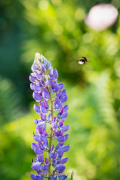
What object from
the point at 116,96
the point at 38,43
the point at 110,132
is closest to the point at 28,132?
the point at 110,132

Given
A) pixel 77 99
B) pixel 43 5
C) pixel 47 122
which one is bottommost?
pixel 47 122

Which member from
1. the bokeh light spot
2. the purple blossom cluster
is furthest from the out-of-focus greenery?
the purple blossom cluster

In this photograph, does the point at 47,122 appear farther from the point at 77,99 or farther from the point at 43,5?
the point at 43,5

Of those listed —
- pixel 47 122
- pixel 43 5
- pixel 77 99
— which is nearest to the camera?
pixel 47 122

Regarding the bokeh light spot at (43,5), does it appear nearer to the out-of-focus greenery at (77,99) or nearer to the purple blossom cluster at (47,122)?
the out-of-focus greenery at (77,99)

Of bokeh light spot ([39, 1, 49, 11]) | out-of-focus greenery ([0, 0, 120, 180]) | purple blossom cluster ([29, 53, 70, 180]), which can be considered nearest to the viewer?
purple blossom cluster ([29, 53, 70, 180])

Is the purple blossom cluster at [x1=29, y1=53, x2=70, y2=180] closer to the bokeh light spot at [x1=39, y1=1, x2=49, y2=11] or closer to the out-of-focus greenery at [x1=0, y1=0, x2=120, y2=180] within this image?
the out-of-focus greenery at [x1=0, y1=0, x2=120, y2=180]

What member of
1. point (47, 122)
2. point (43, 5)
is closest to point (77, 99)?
point (47, 122)

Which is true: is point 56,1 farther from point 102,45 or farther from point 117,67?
point 117,67

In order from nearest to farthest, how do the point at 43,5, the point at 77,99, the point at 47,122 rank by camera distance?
1. the point at 47,122
2. the point at 77,99
3. the point at 43,5
